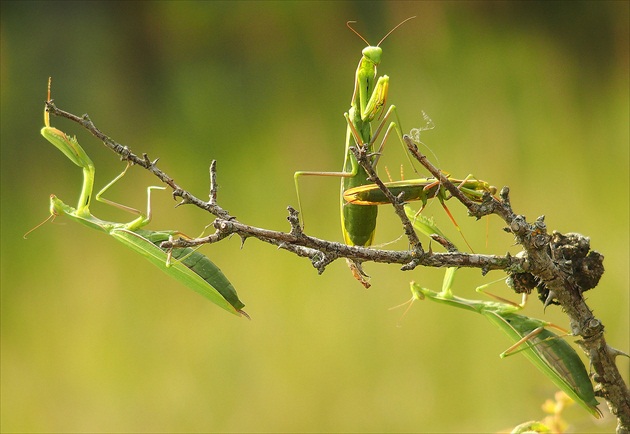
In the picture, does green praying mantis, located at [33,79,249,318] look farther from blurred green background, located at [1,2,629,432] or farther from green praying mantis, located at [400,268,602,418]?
blurred green background, located at [1,2,629,432]

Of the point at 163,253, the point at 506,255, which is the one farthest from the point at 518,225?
the point at 163,253

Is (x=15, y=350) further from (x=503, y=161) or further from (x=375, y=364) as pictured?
(x=503, y=161)

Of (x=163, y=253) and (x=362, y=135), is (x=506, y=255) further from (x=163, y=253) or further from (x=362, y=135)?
(x=163, y=253)

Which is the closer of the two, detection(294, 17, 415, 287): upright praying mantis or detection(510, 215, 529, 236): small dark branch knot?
detection(510, 215, 529, 236): small dark branch knot

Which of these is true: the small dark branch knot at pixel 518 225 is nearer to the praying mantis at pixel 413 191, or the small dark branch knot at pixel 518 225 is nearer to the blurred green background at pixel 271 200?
the praying mantis at pixel 413 191

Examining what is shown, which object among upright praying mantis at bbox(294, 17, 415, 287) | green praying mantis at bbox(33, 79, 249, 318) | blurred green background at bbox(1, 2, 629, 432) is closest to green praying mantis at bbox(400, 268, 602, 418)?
upright praying mantis at bbox(294, 17, 415, 287)
